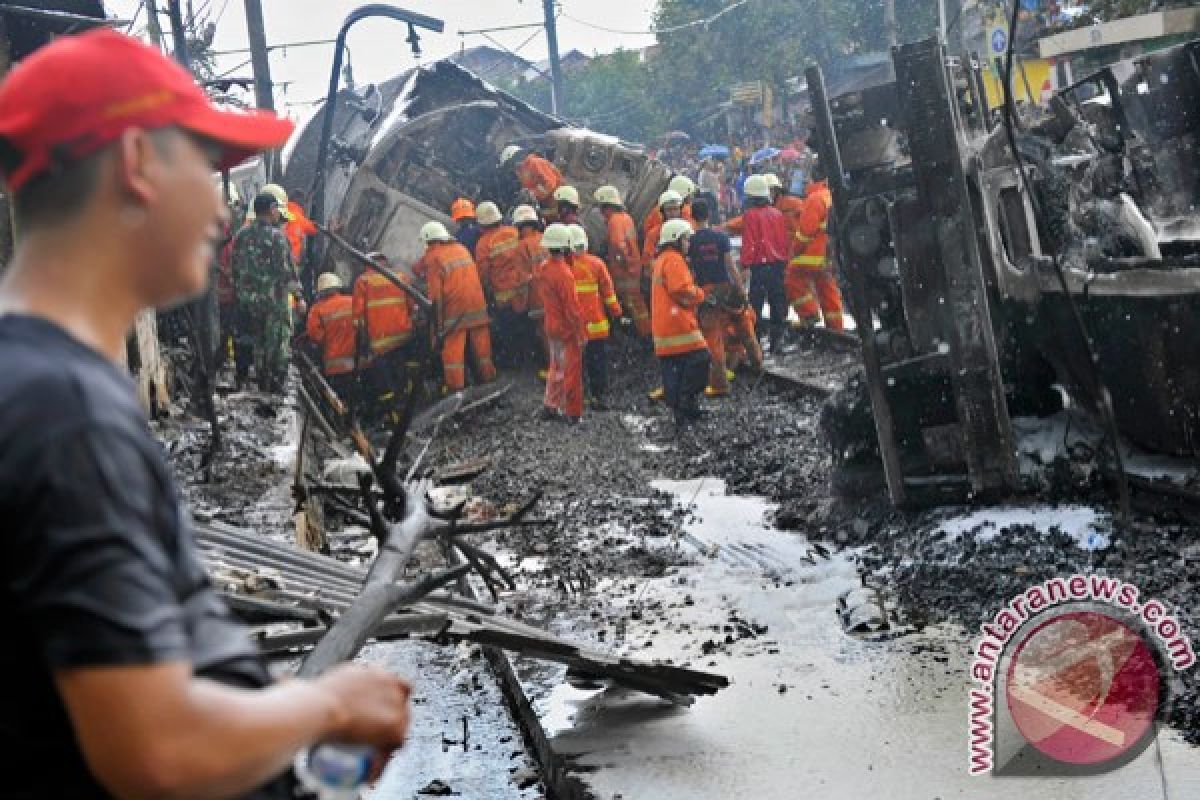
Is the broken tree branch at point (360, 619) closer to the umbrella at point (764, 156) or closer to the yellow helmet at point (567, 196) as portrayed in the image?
the yellow helmet at point (567, 196)

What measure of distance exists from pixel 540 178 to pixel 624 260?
4.51 ft

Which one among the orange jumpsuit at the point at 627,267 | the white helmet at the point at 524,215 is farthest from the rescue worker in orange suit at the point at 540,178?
the orange jumpsuit at the point at 627,267

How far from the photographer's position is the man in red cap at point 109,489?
121 cm

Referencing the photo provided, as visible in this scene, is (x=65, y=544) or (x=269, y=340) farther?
(x=269, y=340)

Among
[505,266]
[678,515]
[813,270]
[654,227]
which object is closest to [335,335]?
[505,266]

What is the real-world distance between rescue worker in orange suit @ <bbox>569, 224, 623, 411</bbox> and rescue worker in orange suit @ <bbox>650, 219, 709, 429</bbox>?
104 centimetres

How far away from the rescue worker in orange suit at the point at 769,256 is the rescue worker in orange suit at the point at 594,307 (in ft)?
7.64

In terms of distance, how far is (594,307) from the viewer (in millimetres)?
12930

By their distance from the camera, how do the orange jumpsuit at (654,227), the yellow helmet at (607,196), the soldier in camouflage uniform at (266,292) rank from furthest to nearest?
the yellow helmet at (607,196)
the orange jumpsuit at (654,227)
the soldier in camouflage uniform at (266,292)

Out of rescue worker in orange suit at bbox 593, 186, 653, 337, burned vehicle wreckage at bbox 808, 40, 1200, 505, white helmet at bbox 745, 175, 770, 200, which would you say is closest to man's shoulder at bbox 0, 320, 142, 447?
burned vehicle wreckage at bbox 808, 40, 1200, 505

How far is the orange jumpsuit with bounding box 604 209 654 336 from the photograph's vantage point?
1484 centimetres

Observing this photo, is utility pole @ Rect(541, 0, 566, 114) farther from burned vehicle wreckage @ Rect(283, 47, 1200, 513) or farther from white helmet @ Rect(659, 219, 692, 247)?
burned vehicle wreckage @ Rect(283, 47, 1200, 513)

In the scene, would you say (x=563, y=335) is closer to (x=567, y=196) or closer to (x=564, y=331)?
(x=564, y=331)

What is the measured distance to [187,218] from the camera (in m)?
1.39
